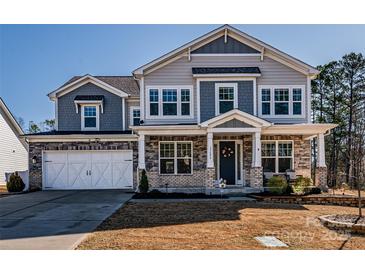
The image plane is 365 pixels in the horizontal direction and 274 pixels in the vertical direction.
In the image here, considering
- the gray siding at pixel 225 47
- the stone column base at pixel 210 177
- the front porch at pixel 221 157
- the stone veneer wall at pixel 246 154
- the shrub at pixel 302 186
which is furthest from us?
the gray siding at pixel 225 47

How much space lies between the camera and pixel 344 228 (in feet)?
26.6

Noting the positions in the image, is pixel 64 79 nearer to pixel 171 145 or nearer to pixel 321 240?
pixel 171 145

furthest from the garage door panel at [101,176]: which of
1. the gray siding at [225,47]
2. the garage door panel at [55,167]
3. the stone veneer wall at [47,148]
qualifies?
the gray siding at [225,47]

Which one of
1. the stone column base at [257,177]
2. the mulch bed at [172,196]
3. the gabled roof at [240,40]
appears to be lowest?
the mulch bed at [172,196]

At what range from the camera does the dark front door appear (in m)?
17.1

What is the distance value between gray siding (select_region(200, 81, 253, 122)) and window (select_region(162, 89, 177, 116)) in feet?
4.30

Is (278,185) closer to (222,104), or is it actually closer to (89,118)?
(222,104)

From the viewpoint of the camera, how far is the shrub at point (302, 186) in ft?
49.4

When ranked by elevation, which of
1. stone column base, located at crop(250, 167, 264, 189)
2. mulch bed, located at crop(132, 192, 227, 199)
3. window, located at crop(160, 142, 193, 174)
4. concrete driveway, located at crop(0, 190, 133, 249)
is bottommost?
mulch bed, located at crop(132, 192, 227, 199)

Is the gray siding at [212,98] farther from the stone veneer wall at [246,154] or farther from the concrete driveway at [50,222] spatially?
the concrete driveway at [50,222]

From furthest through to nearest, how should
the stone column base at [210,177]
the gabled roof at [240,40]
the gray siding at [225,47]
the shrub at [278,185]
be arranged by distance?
1. the gray siding at [225,47]
2. the gabled roof at [240,40]
3. the stone column base at [210,177]
4. the shrub at [278,185]

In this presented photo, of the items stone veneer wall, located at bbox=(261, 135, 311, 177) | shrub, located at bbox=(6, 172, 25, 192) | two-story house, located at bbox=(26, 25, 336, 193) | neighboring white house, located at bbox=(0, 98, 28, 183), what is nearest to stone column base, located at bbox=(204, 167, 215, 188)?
two-story house, located at bbox=(26, 25, 336, 193)

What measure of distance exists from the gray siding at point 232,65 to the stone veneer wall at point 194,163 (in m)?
1.10

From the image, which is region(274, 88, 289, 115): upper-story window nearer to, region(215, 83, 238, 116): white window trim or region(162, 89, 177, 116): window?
region(215, 83, 238, 116): white window trim
